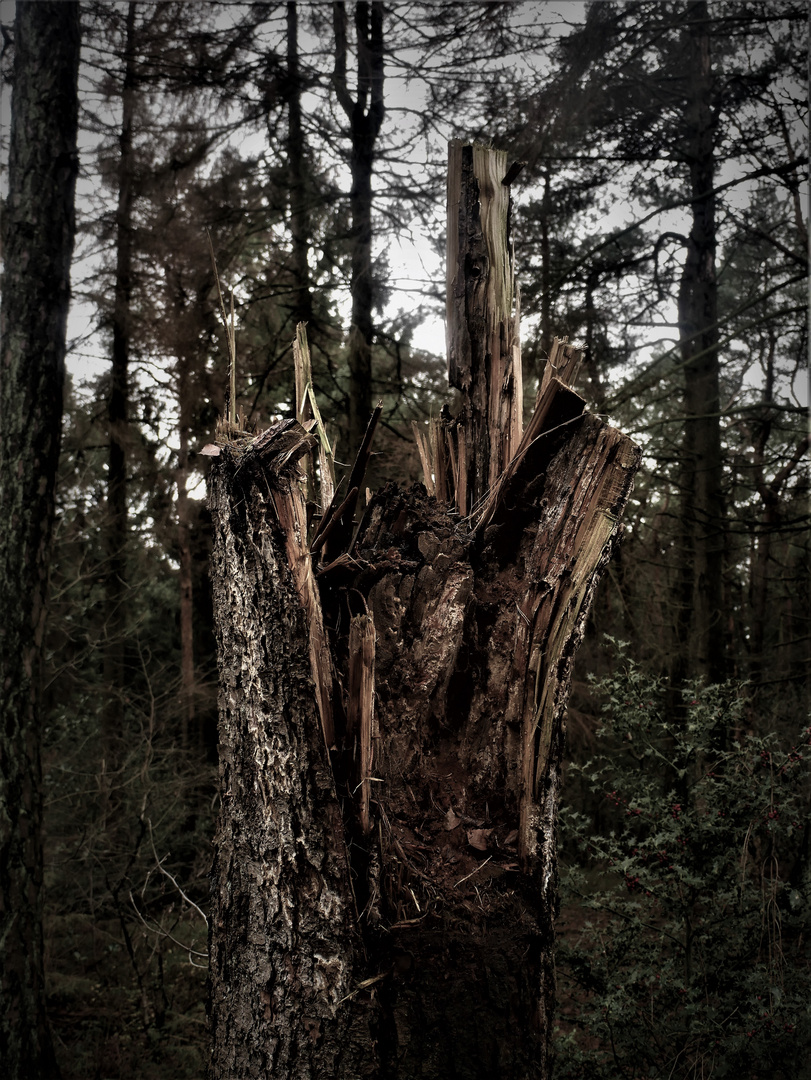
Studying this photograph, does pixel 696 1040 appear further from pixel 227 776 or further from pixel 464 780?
pixel 227 776

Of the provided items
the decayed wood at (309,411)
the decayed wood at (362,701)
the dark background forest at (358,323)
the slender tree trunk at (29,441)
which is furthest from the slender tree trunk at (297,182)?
the decayed wood at (362,701)

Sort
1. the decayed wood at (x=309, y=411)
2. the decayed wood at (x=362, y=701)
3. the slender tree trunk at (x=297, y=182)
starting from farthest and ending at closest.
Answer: the slender tree trunk at (x=297, y=182)
the decayed wood at (x=309, y=411)
the decayed wood at (x=362, y=701)

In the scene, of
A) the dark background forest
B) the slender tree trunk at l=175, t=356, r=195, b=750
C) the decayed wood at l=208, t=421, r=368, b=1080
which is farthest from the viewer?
the slender tree trunk at l=175, t=356, r=195, b=750

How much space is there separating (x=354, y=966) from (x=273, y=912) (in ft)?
0.80

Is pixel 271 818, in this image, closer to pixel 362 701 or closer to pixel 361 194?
pixel 362 701

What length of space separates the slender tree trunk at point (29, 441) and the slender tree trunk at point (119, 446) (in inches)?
185

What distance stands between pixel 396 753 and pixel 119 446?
31.5ft

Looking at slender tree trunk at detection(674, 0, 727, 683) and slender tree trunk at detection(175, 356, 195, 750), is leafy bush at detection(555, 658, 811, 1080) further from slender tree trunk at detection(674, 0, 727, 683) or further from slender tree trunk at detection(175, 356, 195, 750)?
slender tree trunk at detection(175, 356, 195, 750)

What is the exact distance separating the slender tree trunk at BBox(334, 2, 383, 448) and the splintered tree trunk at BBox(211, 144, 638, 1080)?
592 centimetres

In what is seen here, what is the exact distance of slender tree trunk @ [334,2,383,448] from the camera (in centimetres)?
804

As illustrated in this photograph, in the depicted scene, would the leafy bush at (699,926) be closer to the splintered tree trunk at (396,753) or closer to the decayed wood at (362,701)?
the splintered tree trunk at (396,753)

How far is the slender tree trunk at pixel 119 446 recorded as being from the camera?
9.46 m

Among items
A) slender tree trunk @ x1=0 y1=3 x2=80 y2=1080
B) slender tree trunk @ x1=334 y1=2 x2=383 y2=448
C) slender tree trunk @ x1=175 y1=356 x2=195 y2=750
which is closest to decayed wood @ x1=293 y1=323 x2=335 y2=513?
slender tree trunk @ x1=0 y1=3 x2=80 y2=1080

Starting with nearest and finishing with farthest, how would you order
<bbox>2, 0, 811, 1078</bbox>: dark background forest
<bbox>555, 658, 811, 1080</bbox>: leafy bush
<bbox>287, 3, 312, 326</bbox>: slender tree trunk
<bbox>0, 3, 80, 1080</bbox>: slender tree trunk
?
<bbox>555, 658, 811, 1080</bbox>: leafy bush, <bbox>0, 3, 80, 1080</bbox>: slender tree trunk, <bbox>2, 0, 811, 1078</bbox>: dark background forest, <bbox>287, 3, 312, 326</bbox>: slender tree trunk
